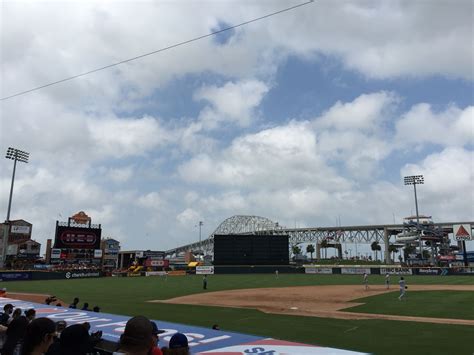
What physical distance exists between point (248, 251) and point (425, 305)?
49.1 m

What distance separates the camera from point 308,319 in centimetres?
2139

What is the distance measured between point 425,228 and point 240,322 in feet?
312

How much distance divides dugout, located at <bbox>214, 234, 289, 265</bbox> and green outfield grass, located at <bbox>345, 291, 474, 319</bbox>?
4143 cm

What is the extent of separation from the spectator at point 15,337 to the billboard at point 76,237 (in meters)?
69.0

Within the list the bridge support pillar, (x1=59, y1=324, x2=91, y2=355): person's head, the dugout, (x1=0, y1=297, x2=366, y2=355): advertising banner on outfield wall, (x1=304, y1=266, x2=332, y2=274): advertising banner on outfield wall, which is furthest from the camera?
the bridge support pillar

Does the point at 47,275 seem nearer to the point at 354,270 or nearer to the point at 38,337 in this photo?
the point at 354,270

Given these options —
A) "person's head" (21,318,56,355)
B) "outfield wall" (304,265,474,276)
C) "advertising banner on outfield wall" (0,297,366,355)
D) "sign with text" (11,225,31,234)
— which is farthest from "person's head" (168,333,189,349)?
"sign with text" (11,225,31,234)

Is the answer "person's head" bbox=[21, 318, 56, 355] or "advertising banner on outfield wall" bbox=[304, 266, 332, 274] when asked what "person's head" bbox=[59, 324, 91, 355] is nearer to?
"person's head" bbox=[21, 318, 56, 355]

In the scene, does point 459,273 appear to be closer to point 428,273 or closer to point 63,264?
point 428,273

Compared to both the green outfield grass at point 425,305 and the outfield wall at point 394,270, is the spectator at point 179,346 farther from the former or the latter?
the outfield wall at point 394,270

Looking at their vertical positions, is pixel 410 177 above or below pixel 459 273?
above

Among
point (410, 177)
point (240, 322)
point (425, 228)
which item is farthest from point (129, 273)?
point (425, 228)

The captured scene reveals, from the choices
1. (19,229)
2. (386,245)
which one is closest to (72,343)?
(19,229)

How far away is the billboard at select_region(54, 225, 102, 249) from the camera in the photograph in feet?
226
